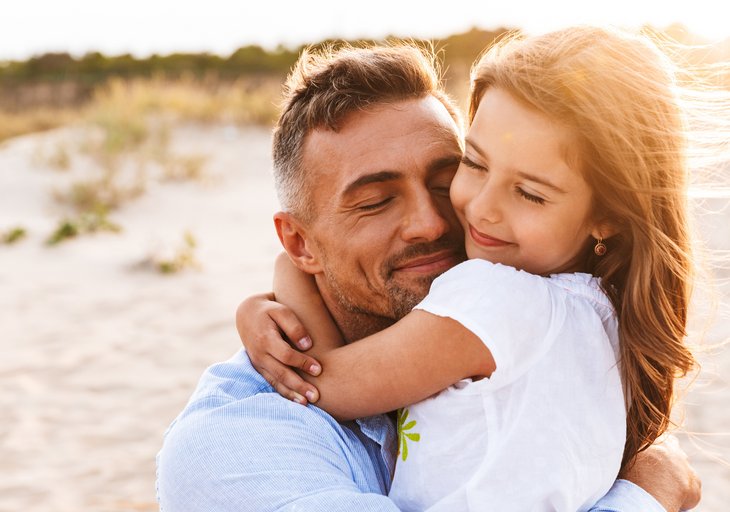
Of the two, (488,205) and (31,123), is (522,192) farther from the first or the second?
(31,123)

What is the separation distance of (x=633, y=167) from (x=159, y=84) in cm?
1758

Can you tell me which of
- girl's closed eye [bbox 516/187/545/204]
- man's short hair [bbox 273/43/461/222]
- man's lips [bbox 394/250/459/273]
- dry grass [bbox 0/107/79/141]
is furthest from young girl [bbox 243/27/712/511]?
dry grass [bbox 0/107/79/141]

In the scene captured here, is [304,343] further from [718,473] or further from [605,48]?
[718,473]

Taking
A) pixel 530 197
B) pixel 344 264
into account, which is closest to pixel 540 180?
pixel 530 197

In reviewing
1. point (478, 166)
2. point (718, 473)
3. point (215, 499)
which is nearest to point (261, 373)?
point (215, 499)

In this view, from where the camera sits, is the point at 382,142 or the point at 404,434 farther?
the point at 382,142

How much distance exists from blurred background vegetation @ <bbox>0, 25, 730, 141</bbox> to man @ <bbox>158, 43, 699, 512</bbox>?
294 inches

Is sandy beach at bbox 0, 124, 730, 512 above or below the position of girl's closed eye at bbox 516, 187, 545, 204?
below

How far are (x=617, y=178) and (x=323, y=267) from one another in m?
1.12

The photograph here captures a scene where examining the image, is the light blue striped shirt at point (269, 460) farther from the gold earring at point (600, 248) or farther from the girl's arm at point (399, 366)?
the gold earring at point (600, 248)

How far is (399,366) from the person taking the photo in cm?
205

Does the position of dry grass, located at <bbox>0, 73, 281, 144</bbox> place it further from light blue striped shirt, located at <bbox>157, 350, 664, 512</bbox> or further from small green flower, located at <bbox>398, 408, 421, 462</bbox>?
small green flower, located at <bbox>398, 408, 421, 462</bbox>

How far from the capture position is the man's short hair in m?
2.69

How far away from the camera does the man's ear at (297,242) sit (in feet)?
9.36
